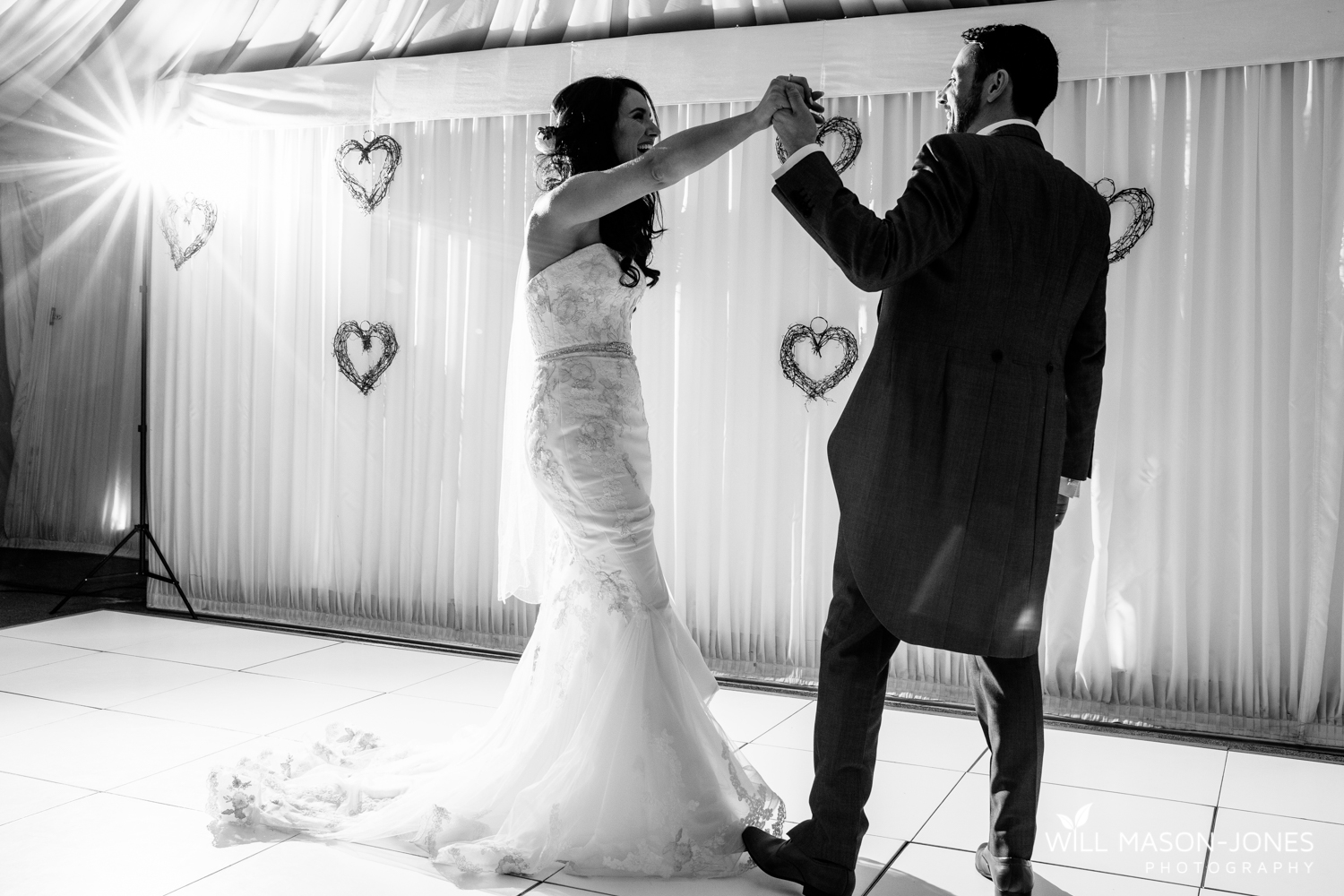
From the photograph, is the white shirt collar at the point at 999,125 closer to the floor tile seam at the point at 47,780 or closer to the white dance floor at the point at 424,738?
A: the white dance floor at the point at 424,738

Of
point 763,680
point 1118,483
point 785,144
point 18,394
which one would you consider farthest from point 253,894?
point 18,394

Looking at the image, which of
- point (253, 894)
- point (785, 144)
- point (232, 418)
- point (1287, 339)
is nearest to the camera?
point (785, 144)

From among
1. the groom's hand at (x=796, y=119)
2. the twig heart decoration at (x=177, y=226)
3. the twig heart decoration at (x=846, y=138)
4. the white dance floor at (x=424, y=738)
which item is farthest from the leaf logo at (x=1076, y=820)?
the twig heart decoration at (x=177, y=226)

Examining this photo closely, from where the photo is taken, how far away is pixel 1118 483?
383 centimetres

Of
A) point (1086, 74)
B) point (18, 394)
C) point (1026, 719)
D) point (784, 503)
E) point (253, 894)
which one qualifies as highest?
point (1086, 74)

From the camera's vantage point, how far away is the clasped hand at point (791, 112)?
1.95 metres

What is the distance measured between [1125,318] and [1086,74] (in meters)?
0.86

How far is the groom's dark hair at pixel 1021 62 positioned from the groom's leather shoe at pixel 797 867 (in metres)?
1.47

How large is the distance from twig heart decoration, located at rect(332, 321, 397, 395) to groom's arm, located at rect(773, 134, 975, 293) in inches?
131

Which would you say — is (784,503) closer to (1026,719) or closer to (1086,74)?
(1086,74)

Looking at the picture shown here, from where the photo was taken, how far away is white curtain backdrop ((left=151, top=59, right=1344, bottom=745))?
366 centimetres

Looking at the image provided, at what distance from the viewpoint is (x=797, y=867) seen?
7.11 feet

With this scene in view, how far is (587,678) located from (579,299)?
89cm

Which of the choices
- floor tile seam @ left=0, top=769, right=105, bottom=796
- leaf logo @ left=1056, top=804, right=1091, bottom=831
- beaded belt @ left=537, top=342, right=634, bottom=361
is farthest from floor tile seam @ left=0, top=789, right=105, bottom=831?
leaf logo @ left=1056, top=804, right=1091, bottom=831
